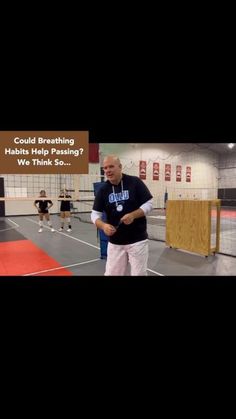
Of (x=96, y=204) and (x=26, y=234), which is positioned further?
(x=26, y=234)

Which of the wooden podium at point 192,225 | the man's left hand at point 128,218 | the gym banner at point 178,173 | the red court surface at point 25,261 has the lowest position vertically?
the red court surface at point 25,261

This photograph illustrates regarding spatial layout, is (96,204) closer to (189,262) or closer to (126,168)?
(189,262)

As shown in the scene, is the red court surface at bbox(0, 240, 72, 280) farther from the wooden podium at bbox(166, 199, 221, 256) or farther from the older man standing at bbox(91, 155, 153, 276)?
the wooden podium at bbox(166, 199, 221, 256)

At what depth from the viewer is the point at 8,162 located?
4262mm

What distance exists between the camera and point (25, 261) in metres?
4.79

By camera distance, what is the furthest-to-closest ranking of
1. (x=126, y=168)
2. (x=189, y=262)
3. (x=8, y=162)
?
(x=126, y=168) < (x=189, y=262) < (x=8, y=162)

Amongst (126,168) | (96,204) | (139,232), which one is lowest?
(139,232)

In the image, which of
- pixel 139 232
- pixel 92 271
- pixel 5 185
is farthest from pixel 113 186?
pixel 5 185

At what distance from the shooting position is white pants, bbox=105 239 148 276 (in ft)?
7.57

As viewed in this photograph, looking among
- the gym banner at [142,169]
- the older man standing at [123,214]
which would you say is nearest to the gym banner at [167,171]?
the gym banner at [142,169]

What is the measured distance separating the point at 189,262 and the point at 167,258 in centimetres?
44

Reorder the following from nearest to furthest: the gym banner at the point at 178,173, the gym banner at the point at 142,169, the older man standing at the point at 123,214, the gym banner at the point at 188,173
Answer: the older man standing at the point at 123,214 < the gym banner at the point at 142,169 < the gym banner at the point at 178,173 < the gym banner at the point at 188,173

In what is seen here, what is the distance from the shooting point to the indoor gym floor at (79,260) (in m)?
4.11

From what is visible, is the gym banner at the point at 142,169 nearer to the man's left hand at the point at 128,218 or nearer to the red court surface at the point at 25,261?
the red court surface at the point at 25,261
